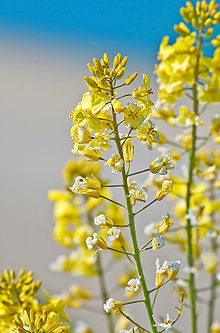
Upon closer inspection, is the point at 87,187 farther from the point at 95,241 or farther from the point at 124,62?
the point at 124,62

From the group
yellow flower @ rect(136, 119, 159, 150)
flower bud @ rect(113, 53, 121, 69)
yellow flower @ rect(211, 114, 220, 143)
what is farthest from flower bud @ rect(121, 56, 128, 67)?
yellow flower @ rect(211, 114, 220, 143)

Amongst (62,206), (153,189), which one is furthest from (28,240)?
(153,189)

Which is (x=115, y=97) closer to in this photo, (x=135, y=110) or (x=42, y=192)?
(x=135, y=110)

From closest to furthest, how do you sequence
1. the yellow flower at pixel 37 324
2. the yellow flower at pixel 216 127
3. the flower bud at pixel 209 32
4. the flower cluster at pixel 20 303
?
the yellow flower at pixel 37 324 → the flower cluster at pixel 20 303 → the flower bud at pixel 209 32 → the yellow flower at pixel 216 127

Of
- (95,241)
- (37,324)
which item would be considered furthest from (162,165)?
(37,324)

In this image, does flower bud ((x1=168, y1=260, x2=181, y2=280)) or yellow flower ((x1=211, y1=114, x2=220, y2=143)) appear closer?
flower bud ((x1=168, y1=260, x2=181, y2=280))

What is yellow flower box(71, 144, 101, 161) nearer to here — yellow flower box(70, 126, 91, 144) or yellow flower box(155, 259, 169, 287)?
yellow flower box(70, 126, 91, 144)

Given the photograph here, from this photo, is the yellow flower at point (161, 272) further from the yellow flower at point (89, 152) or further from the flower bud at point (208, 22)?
the flower bud at point (208, 22)

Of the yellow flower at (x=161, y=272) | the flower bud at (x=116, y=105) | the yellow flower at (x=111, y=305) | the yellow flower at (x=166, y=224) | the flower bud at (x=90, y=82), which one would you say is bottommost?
the yellow flower at (x=111, y=305)

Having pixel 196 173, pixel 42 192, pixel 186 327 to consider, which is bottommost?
pixel 186 327

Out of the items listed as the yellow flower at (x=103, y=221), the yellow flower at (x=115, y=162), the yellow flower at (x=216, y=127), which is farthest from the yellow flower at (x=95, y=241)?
the yellow flower at (x=216, y=127)

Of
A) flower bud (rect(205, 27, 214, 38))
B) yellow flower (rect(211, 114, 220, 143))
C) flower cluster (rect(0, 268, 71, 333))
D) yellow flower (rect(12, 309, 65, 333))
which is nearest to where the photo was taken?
yellow flower (rect(12, 309, 65, 333))
